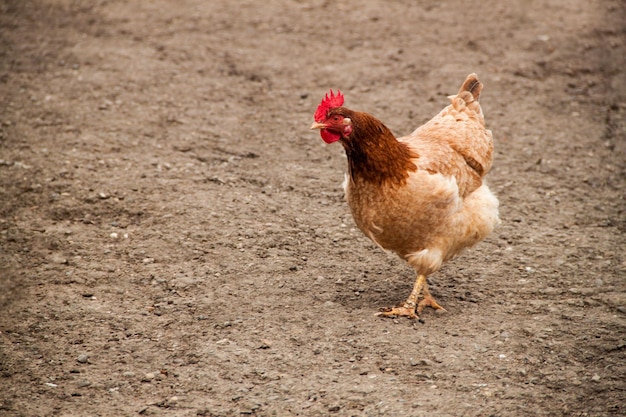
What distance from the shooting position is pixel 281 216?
17.8ft

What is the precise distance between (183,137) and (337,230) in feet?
6.05

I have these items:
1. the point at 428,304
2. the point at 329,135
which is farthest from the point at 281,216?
the point at 329,135

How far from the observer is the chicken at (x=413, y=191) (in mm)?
3955

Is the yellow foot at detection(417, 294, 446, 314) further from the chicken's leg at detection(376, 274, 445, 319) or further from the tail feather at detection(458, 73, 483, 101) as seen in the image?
the tail feather at detection(458, 73, 483, 101)

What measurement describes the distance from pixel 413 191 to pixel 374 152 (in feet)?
0.98

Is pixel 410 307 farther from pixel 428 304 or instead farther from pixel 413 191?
pixel 413 191

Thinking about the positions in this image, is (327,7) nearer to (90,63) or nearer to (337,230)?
(90,63)

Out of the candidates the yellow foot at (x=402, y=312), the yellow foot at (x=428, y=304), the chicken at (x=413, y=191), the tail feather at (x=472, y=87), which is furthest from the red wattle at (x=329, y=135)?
the tail feather at (x=472, y=87)

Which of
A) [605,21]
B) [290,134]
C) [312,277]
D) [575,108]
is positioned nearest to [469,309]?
[312,277]

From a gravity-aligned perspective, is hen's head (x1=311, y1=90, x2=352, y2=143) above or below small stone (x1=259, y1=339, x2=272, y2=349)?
above

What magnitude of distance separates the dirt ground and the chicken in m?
0.47

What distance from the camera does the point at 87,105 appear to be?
679 centimetres

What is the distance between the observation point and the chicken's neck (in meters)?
3.93

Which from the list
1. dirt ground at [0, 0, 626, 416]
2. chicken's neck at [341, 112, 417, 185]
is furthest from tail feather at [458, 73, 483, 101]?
chicken's neck at [341, 112, 417, 185]
